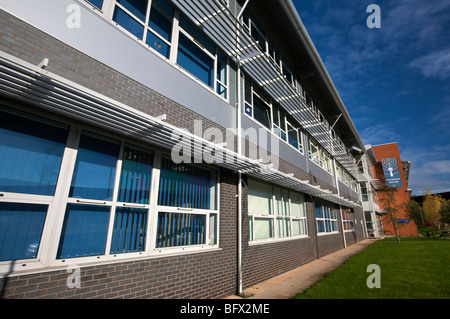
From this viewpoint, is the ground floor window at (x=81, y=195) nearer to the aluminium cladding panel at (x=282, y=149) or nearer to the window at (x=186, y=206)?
the window at (x=186, y=206)

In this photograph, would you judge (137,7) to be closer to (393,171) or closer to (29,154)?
(29,154)

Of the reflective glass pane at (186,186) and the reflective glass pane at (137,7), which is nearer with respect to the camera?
the reflective glass pane at (137,7)

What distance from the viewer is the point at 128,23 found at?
415 centimetres

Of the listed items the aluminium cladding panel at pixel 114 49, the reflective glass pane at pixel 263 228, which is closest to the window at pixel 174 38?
the aluminium cladding panel at pixel 114 49

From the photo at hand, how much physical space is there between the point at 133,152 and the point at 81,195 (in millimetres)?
1093

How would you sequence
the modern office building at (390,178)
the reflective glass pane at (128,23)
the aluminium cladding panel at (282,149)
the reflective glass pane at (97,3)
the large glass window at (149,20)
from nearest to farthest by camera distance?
the reflective glass pane at (97,3)
the reflective glass pane at (128,23)
the large glass window at (149,20)
the aluminium cladding panel at (282,149)
the modern office building at (390,178)

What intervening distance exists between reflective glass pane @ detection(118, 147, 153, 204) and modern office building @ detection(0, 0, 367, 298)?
2cm

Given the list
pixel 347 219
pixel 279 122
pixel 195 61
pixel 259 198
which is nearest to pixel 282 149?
pixel 279 122

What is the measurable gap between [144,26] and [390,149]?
45.1 metres

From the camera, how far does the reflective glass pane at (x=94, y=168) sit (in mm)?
3246

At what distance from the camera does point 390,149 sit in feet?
125

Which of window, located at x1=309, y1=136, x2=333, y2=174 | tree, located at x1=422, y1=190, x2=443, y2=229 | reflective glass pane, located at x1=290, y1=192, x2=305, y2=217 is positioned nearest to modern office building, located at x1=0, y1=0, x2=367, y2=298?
reflective glass pane, located at x1=290, y1=192, x2=305, y2=217

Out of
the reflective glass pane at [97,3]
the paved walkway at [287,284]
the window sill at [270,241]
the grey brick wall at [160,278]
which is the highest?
the reflective glass pane at [97,3]

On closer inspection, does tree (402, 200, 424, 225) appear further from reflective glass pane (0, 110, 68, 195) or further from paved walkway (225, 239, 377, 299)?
reflective glass pane (0, 110, 68, 195)
